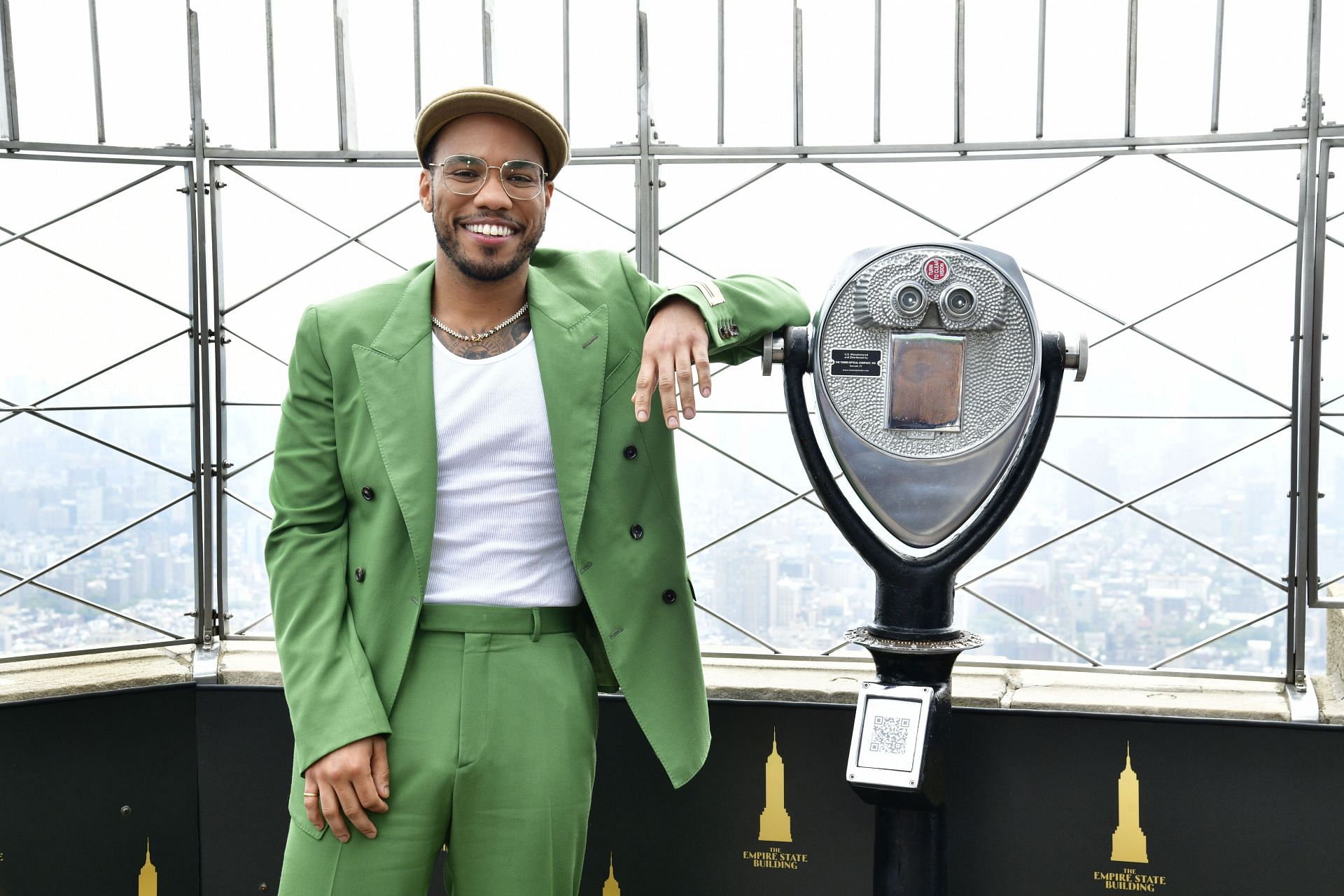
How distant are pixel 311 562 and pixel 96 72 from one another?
1.86 metres

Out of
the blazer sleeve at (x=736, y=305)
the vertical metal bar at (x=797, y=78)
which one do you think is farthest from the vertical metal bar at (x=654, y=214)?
the blazer sleeve at (x=736, y=305)

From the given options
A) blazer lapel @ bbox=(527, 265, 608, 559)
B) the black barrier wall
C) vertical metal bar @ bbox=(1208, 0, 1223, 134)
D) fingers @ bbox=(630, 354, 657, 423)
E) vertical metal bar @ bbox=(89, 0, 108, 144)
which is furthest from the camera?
vertical metal bar @ bbox=(89, 0, 108, 144)

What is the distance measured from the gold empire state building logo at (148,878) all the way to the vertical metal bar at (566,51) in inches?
80.8

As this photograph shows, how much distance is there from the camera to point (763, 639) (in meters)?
3.12

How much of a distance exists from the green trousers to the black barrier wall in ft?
3.47

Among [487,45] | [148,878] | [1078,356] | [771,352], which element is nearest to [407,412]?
[771,352]

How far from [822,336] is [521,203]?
495 mm

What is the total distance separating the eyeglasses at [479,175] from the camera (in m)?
1.79

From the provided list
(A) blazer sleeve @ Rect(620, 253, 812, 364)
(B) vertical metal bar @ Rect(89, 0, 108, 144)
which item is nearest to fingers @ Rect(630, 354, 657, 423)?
(A) blazer sleeve @ Rect(620, 253, 812, 364)

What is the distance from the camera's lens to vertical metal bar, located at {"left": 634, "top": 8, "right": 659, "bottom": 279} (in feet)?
9.66

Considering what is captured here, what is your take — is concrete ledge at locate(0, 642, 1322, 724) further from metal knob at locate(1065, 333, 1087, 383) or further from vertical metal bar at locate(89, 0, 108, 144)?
vertical metal bar at locate(89, 0, 108, 144)

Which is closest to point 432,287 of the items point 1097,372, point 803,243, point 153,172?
point 803,243

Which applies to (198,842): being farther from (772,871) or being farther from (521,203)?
(521,203)

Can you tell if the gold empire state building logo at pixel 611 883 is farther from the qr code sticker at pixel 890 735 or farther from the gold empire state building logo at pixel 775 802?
the qr code sticker at pixel 890 735
